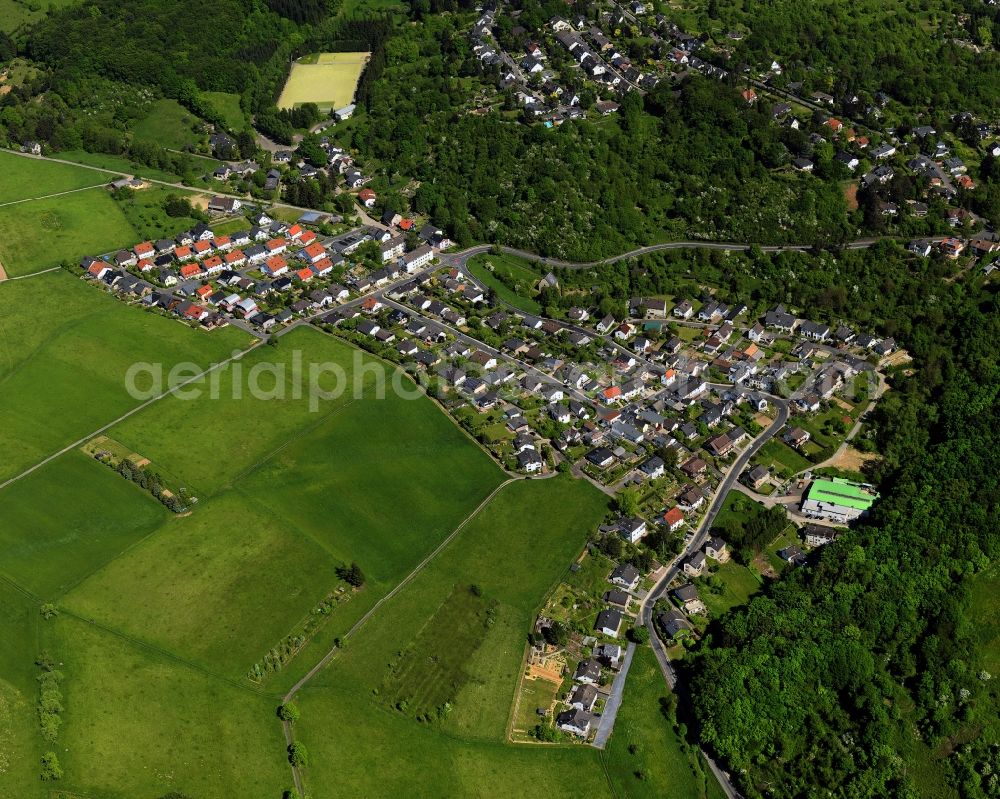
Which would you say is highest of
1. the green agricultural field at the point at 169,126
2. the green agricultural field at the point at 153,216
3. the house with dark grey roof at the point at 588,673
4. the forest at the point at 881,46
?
the forest at the point at 881,46

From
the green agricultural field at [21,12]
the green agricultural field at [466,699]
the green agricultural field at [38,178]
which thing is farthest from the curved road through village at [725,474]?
the green agricultural field at [21,12]

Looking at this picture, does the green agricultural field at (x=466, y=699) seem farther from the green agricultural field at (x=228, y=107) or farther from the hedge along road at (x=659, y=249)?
the green agricultural field at (x=228, y=107)

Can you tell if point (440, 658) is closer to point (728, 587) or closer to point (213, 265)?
point (728, 587)

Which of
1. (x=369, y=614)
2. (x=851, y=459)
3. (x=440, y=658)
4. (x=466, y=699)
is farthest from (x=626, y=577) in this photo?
(x=851, y=459)

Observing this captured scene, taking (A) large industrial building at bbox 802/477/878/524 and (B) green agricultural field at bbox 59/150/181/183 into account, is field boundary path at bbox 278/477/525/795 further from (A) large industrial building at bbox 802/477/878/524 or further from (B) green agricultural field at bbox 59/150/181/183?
(B) green agricultural field at bbox 59/150/181/183

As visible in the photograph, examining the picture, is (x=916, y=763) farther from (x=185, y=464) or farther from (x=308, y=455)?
(x=185, y=464)
